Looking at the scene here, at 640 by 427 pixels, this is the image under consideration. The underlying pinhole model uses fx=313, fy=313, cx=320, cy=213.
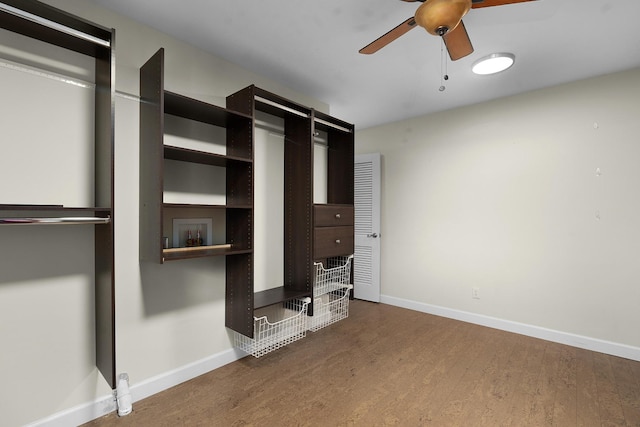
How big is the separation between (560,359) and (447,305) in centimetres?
124

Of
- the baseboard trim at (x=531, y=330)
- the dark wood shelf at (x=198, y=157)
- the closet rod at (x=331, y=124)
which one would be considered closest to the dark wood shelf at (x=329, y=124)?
the closet rod at (x=331, y=124)

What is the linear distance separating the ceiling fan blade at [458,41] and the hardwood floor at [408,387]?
87.6 inches

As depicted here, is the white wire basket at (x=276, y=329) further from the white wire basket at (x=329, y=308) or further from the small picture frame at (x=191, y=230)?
the small picture frame at (x=191, y=230)

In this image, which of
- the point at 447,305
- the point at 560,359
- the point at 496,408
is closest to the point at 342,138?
the point at 447,305

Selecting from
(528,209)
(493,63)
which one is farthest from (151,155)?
(528,209)

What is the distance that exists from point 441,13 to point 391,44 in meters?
0.96

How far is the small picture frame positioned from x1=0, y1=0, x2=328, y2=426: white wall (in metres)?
0.15

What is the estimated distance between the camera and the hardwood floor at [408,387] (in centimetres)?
190

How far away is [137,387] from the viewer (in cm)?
204

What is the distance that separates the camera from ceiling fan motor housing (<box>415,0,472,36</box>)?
55.1 inches

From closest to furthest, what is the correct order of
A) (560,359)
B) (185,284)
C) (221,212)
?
(185,284), (221,212), (560,359)

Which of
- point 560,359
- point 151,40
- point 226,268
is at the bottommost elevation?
point 560,359

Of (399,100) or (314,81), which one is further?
(399,100)

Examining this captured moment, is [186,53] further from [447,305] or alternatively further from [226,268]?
[447,305]
